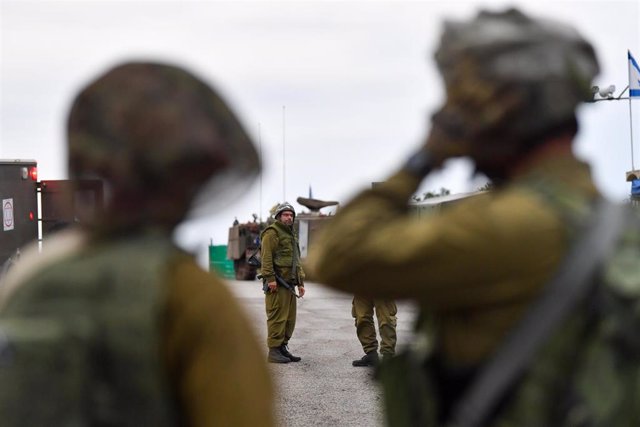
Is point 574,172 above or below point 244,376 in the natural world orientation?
above

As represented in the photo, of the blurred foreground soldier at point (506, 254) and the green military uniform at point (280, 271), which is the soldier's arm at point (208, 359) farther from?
the green military uniform at point (280, 271)

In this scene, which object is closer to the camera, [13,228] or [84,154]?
[84,154]

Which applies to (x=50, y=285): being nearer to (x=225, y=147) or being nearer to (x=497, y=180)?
(x=225, y=147)

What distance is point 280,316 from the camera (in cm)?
1184

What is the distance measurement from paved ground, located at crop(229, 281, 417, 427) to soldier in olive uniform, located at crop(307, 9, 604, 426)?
2294 millimetres

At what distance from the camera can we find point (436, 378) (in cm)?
217

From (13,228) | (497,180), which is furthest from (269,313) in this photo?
(497,180)

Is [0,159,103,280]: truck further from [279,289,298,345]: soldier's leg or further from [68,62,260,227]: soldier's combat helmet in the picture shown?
[68,62,260,227]: soldier's combat helmet

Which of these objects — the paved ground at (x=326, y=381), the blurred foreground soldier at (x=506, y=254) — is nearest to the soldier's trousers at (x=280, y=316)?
the paved ground at (x=326, y=381)

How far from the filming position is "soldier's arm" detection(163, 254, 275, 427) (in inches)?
68.8

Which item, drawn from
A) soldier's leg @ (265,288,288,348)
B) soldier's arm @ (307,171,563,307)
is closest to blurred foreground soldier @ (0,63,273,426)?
soldier's arm @ (307,171,563,307)

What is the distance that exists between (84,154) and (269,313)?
10.2 m

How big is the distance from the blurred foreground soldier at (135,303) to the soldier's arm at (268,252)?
9.97 meters

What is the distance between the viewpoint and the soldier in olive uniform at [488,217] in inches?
78.4
